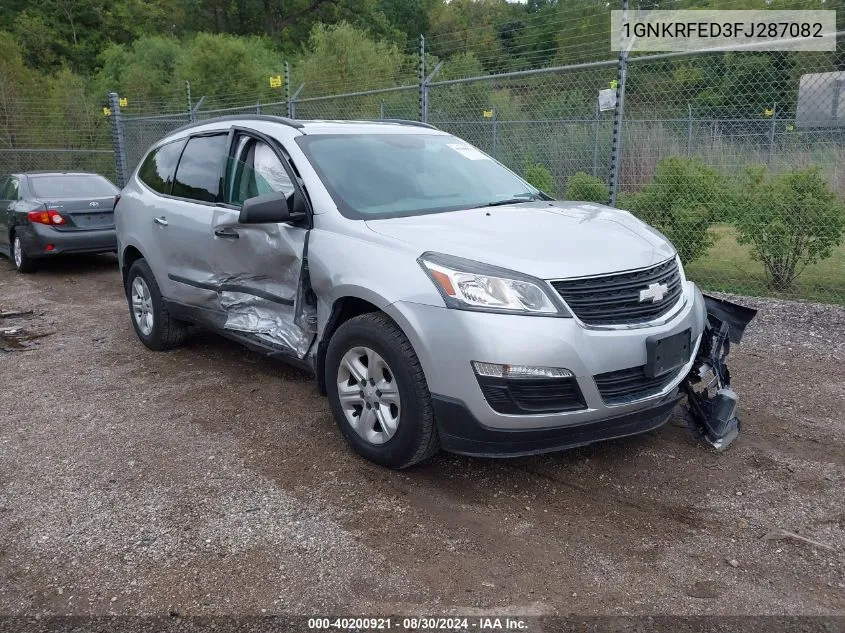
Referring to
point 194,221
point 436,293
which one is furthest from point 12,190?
point 436,293

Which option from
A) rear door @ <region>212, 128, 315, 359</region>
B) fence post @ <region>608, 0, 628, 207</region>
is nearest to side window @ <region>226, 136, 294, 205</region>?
rear door @ <region>212, 128, 315, 359</region>

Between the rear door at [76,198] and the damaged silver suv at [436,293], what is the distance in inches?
205

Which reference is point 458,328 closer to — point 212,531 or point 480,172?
point 212,531

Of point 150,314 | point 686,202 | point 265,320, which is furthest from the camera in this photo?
point 686,202

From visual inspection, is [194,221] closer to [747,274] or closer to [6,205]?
[747,274]

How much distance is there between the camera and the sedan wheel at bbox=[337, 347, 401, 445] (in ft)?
11.0

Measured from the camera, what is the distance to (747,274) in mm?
8227

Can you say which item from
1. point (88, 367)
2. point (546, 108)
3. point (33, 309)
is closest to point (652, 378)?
point (88, 367)

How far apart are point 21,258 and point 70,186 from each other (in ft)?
3.98

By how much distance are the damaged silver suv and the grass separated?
404 cm

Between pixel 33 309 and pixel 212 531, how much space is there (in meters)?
5.83

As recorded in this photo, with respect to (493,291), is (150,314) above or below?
below

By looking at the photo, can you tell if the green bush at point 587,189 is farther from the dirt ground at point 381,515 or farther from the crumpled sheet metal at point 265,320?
the crumpled sheet metal at point 265,320

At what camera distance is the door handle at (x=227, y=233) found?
4387mm
